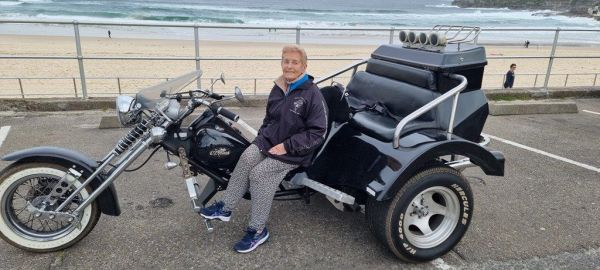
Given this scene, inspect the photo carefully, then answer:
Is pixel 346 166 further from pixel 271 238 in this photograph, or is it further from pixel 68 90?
pixel 68 90

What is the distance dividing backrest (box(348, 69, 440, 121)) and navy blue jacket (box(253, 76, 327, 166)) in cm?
75

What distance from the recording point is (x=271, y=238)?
321cm

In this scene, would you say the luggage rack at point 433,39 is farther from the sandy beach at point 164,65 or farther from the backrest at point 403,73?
the sandy beach at point 164,65

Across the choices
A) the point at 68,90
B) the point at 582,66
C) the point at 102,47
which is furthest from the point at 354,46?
the point at 68,90

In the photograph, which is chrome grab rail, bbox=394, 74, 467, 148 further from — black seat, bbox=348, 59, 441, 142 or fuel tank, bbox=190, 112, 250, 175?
fuel tank, bbox=190, 112, 250, 175

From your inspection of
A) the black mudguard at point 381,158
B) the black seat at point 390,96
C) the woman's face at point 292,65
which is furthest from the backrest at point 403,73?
the woman's face at point 292,65

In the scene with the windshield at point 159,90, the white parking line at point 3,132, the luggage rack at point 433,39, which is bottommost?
the white parking line at point 3,132

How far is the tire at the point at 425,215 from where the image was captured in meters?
2.81

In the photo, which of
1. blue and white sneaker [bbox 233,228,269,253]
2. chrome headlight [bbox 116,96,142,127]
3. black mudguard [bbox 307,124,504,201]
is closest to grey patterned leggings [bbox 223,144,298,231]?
blue and white sneaker [bbox 233,228,269,253]

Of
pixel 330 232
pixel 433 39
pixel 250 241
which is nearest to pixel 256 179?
pixel 250 241

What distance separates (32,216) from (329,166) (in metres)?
1.91

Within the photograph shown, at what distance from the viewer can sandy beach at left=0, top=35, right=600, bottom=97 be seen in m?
11.6

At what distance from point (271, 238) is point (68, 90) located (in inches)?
368

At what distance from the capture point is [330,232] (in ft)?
10.8
